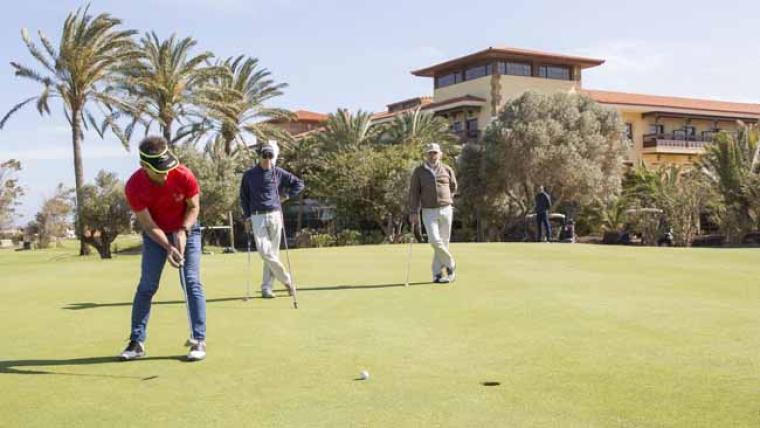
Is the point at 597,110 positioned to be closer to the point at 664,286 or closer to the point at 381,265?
the point at 381,265

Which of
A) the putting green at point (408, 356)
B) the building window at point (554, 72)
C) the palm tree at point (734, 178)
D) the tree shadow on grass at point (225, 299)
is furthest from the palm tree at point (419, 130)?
the putting green at point (408, 356)

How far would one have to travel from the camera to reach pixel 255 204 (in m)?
10.1

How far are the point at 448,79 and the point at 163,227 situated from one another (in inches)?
2135

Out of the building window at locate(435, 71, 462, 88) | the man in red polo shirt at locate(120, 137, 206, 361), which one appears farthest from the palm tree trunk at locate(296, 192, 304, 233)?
the man in red polo shirt at locate(120, 137, 206, 361)

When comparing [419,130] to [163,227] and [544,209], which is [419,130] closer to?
[544,209]

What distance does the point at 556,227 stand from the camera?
37.4m

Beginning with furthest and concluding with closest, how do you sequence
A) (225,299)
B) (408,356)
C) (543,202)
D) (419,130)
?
1. (419,130)
2. (543,202)
3. (225,299)
4. (408,356)

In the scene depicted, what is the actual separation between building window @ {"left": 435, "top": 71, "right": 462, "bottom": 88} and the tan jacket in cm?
4721

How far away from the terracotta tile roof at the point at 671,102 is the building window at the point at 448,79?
960 centimetres

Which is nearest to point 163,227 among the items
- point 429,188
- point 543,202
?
point 429,188

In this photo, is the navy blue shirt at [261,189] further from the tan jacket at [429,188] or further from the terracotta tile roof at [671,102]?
the terracotta tile roof at [671,102]

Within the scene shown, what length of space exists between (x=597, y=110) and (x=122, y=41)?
24142 mm

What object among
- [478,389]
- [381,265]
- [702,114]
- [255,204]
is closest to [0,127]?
[381,265]

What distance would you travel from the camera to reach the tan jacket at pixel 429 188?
38.7 ft
